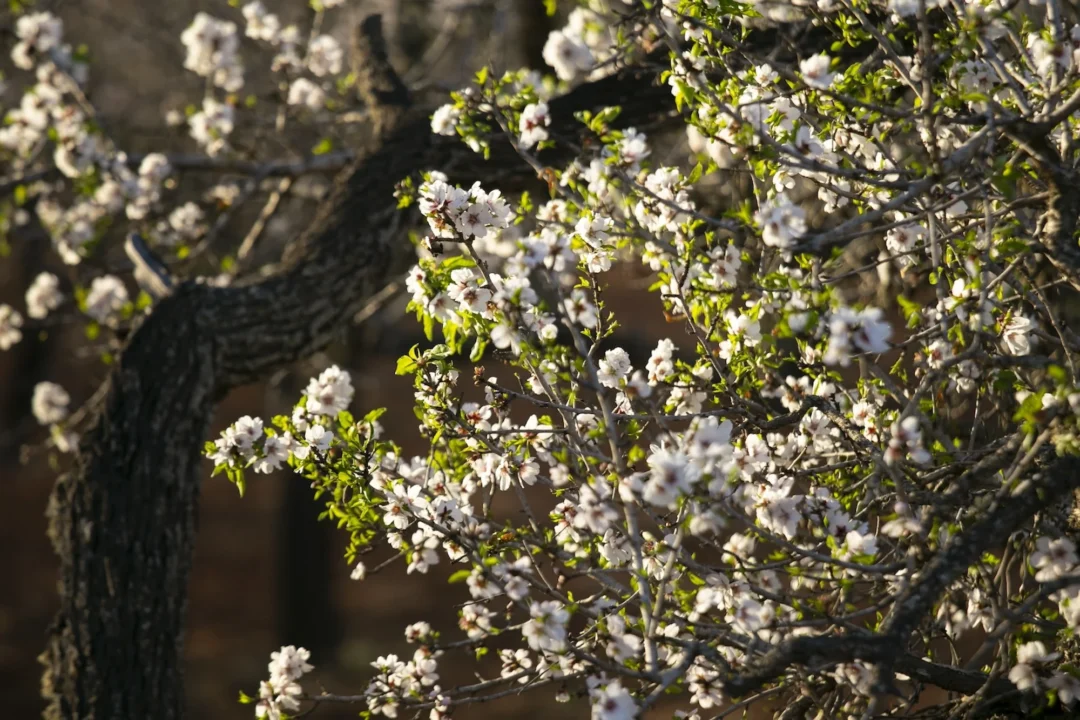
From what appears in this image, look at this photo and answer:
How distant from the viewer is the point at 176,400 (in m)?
3.96

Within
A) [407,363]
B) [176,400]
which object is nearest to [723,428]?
[407,363]

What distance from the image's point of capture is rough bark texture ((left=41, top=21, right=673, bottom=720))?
3.72 meters

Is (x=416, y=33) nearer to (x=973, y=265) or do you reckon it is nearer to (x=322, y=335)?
(x=322, y=335)

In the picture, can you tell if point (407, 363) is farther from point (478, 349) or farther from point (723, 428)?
point (723, 428)

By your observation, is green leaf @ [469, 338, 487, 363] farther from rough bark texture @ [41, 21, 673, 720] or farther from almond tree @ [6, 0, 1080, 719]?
rough bark texture @ [41, 21, 673, 720]

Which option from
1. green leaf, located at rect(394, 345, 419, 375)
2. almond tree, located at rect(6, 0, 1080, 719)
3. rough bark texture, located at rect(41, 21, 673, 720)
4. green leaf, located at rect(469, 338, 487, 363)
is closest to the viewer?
almond tree, located at rect(6, 0, 1080, 719)

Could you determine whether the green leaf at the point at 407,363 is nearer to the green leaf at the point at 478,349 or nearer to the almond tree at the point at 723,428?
the almond tree at the point at 723,428

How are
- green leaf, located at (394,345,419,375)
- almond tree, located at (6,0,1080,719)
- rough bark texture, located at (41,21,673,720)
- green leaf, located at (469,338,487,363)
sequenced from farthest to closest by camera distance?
rough bark texture, located at (41,21,673,720) < green leaf, located at (394,345,419,375) < green leaf, located at (469,338,487,363) < almond tree, located at (6,0,1080,719)

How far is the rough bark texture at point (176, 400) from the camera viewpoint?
12.2 feet

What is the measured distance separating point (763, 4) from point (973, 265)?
34.2 inches

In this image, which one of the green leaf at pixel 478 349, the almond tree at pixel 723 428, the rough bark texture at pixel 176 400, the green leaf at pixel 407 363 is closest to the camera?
the almond tree at pixel 723 428

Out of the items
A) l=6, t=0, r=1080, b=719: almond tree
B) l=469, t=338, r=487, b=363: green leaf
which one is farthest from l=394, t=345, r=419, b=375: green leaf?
l=469, t=338, r=487, b=363: green leaf

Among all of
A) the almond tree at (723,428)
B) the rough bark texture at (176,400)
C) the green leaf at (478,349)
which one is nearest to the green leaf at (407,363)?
the almond tree at (723,428)

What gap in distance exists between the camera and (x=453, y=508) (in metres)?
2.60
